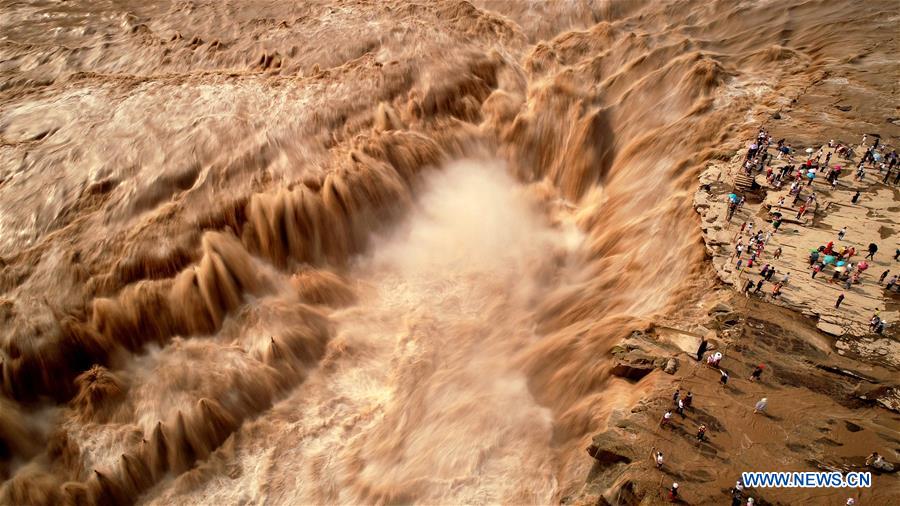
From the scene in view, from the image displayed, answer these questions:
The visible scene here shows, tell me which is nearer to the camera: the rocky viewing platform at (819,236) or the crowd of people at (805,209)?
the rocky viewing platform at (819,236)

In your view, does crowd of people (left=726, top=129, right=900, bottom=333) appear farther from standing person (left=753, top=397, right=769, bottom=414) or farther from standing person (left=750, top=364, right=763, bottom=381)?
standing person (left=753, top=397, right=769, bottom=414)

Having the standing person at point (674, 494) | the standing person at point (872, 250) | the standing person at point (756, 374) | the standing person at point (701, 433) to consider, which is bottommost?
the standing person at point (674, 494)

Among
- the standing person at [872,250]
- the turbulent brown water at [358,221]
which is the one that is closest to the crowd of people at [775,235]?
the standing person at [872,250]

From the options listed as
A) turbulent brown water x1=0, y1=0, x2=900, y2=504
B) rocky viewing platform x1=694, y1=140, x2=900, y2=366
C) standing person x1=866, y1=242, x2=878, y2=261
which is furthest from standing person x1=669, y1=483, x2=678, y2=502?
standing person x1=866, y1=242, x2=878, y2=261

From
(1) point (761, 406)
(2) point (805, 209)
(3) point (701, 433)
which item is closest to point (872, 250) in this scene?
(2) point (805, 209)

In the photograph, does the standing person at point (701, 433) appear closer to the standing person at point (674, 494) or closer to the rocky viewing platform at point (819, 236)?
the standing person at point (674, 494)

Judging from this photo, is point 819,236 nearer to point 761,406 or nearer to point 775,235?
point 775,235
